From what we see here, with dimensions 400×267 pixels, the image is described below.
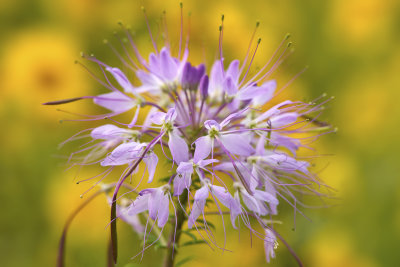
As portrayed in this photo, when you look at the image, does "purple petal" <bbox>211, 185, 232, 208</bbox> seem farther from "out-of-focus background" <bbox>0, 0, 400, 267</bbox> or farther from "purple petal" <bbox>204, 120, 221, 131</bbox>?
"out-of-focus background" <bbox>0, 0, 400, 267</bbox>

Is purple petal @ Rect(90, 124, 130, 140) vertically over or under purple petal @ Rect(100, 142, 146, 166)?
over

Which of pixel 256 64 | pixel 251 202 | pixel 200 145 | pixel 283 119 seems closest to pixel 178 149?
pixel 200 145

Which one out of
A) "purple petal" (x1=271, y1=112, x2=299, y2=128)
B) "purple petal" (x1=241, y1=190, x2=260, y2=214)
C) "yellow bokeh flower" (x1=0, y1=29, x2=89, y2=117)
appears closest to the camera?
"purple petal" (x1=241, y1=190, x2=260, y2=214)

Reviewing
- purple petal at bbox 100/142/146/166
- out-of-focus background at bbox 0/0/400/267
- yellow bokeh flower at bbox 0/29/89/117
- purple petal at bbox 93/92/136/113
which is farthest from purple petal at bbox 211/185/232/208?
yellow bokeh flower at bbox 0/29/89/117

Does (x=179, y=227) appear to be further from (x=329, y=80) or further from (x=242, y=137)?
(x=329, y=80)

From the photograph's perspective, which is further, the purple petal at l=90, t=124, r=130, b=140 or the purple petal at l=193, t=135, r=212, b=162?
the purple petal at l=90, t=124, r=130, b=140

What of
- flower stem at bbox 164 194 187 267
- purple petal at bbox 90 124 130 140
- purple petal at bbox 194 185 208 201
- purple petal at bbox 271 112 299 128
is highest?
purple petal at bbox 271 112 299 128

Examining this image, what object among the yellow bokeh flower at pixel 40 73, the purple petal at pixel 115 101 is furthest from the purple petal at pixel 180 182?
the yellow bokeh flower at pixel 40 73

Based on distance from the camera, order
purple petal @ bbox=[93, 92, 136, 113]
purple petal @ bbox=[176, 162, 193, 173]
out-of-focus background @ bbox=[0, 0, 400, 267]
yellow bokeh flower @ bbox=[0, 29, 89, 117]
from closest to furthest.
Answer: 1. purple petal @ bbox=[176, 162, 193, 173]
2. purple petal @ bbox=[93, 92, 136, 113]
3. out-of-focus background @ bbox=[0, 0, 400, 267]
4. yellow bokeh flower @ bbox=[0, 29, 89, 117]

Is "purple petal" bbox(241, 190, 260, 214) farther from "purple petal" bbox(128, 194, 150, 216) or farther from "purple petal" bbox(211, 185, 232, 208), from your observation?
"purple petal" bbox(128, 194, 150, 216)
